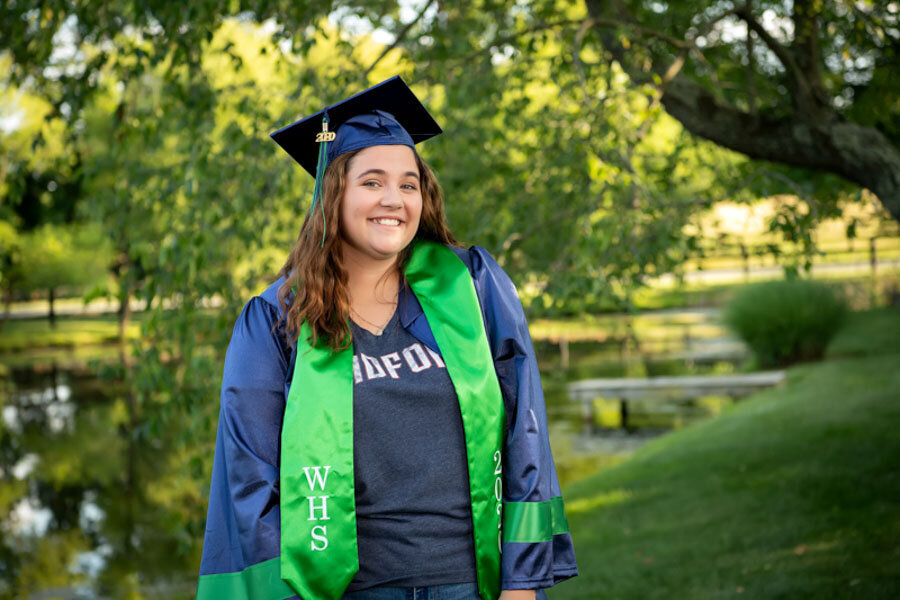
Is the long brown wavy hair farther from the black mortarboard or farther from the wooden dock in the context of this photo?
the wooden dock

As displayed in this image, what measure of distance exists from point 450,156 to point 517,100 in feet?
2.00

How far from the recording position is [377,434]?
2.17 metres

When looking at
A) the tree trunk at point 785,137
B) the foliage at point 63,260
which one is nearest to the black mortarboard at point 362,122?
the tree trunk at point 785,137

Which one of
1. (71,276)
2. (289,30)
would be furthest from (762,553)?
(71,276)

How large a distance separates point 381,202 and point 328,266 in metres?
0.20

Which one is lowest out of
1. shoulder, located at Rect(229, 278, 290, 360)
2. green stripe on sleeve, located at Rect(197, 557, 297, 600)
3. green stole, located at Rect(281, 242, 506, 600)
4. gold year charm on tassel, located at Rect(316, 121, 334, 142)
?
green stripe on sleeve, located at Rect(197, 557, 297, 600)

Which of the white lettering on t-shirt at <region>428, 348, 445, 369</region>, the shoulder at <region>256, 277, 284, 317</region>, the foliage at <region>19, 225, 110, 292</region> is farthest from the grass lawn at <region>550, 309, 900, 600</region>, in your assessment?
the foliage at <region>19, 225, 110, 292</region>

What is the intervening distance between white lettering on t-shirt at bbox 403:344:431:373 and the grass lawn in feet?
12.5

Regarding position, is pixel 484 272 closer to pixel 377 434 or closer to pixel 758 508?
pixel 377 434

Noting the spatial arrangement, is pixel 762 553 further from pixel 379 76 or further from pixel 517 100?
pixel 379 76

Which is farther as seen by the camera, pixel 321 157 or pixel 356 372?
pixel 321 157

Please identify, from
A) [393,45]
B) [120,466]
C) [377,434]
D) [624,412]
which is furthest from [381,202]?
[120,466]

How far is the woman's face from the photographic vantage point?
2316 mm

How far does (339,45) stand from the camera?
18.7 feet
